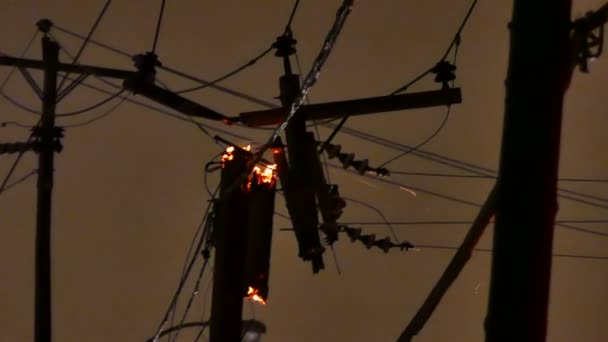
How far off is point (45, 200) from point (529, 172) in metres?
8.02

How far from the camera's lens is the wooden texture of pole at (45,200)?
10.3 metres

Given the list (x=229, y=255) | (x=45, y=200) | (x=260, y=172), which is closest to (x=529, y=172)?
(x=229, y=255)

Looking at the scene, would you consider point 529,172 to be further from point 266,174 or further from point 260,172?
point 266,174

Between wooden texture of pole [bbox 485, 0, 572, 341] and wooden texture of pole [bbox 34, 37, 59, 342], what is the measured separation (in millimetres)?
7861

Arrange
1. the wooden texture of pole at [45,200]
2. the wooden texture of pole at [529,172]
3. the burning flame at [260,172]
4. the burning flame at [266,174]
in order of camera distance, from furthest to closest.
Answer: the wooden texture of pole at [45,200] < the burning flame at [266,174] < the burning flame at [260,172] < the wooden texture of pole at [529,172]

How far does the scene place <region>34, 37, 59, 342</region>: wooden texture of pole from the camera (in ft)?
33.7

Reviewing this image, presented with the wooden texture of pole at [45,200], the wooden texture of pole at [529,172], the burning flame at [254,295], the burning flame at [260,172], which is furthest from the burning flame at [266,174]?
the wooden texture of pole at [529,172]

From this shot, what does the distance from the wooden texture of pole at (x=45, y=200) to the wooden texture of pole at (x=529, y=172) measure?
25.8 feet

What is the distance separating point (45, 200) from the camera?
10.3 m

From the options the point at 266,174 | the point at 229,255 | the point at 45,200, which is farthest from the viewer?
the point at 45,200

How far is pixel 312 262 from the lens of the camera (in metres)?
9.91

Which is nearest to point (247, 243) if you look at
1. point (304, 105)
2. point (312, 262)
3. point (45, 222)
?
point (312, 262)

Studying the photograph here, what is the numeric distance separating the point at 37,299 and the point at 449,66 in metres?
5.90

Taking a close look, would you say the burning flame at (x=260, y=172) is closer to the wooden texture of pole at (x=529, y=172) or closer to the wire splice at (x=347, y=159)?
the wire splice at (x=347, y=159)
